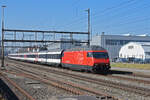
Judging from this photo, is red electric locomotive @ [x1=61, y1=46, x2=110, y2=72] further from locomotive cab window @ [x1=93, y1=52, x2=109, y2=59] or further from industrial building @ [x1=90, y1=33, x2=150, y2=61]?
industrial building @ [x1=90, y1=33, x2=150, y2=61]

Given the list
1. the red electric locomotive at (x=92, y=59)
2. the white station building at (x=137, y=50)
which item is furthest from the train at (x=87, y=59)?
the white station building at (x=137, y=50)

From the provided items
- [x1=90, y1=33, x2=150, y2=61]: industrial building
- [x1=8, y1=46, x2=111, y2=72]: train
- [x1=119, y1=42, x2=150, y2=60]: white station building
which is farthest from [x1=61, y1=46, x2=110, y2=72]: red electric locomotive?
[x1=90, y1=33, x2=150, y2=61]: industrial building

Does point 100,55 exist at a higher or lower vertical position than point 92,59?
higher

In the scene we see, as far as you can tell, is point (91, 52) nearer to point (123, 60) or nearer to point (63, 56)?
point (63, 56)

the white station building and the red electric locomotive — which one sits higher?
the white station building

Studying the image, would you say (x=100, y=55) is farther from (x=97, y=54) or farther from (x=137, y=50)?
(x=137, y=50)

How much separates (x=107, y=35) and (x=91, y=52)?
69.4 m

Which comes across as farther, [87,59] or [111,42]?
[111,42]

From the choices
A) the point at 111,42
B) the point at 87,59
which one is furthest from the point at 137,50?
the point at 87,59

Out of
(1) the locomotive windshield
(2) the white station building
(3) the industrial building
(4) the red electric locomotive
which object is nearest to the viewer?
(4) the red electric locomotive

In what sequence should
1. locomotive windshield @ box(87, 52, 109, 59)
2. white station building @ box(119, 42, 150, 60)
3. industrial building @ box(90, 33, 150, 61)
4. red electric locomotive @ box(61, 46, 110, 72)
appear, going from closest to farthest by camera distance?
A: 1. red electric locomotive @ box(61, 46, 110, 72)
2. locomotive windshield @ box(87, 52, 109, 59)
3. white station building @ box(119, 42, 150, 60)
4. industrial building @ box(90, 33, 150, 61)

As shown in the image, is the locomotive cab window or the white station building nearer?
the locomotive cab window

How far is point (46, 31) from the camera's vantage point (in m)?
42.8

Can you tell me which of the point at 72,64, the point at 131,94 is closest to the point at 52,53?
the point at 72,64
